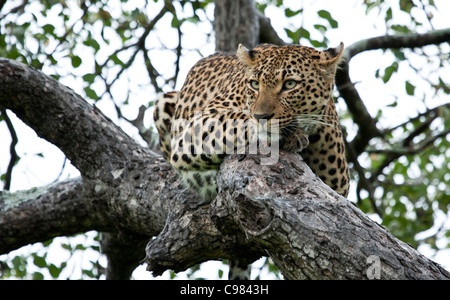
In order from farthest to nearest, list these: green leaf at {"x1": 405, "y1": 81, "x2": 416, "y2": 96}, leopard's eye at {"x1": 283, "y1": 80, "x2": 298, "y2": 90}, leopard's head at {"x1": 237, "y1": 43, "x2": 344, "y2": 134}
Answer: green leaf at {"x1": 405, "y1": 81, "x2": 416, "y2": 96} < leopard's eye at {"x1": 283, "y1": 80, "x2": 298, "y2": 90} < leopard's head at {"x1": 237, "y1": 43, "x2": 344, "y2": 134}

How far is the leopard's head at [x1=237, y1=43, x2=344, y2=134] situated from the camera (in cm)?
574

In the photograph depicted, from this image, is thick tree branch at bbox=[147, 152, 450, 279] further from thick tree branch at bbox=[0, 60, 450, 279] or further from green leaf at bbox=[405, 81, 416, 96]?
green leaf at bbox=[405, 81, 416, 96]

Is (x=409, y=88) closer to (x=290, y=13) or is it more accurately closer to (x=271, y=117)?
(x=290, y=13)

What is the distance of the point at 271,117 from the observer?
5.50 m

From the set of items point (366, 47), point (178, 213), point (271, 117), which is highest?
point (366, 47)

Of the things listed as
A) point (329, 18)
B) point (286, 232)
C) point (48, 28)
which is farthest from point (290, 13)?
point (286, 232)

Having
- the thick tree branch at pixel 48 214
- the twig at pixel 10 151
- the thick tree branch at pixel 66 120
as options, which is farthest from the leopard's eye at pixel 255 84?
the twig at pixel 10 151

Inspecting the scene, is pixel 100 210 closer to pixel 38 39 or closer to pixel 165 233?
pixel 165 233

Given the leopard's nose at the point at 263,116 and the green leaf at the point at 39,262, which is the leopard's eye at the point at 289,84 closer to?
the leopard's nose at the point at 263,116

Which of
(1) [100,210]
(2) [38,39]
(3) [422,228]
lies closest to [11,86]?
(1) [100,210]

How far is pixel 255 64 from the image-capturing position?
244 inches

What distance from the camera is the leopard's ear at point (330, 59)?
20.4 feet

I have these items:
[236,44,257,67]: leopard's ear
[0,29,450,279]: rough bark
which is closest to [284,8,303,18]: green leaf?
[236,44,257,67]: leopard's ear

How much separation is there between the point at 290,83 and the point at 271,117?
64cm
